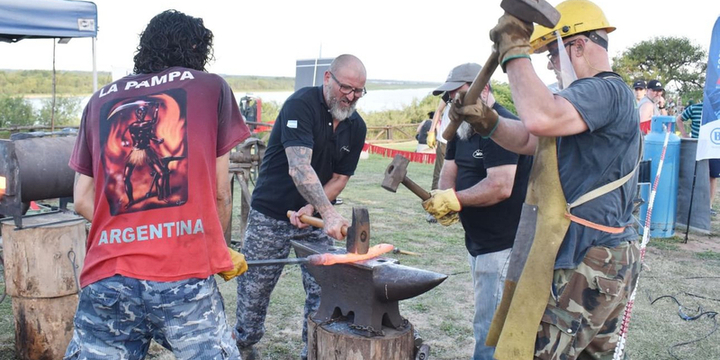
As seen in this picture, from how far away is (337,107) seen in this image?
3.92 meters

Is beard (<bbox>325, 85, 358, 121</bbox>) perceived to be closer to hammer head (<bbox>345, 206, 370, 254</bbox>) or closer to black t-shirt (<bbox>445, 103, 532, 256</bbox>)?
black t-shirt (<bbox>445, 103, 532, 256</bbox>)

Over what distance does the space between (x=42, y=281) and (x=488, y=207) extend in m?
2.87

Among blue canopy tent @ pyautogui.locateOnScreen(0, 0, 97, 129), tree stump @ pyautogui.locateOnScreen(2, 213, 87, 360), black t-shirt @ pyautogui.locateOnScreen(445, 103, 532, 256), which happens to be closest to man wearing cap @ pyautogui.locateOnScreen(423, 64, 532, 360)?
black t-shirt @ pyautogui.locateOnScreen(445, 103, 532, 256)

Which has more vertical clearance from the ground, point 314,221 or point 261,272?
point 314,221

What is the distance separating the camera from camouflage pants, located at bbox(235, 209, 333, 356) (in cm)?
408

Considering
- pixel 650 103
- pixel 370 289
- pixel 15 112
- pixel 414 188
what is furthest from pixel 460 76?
pixel 15 112

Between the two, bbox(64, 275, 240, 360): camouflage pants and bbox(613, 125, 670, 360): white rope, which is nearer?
bbox(64, 275, 240, 360): camouflage pants

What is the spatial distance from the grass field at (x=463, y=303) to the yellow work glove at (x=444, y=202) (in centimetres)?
154

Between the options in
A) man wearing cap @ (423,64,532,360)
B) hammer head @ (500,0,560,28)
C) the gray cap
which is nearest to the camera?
hammer head @ (500,0,560,28)

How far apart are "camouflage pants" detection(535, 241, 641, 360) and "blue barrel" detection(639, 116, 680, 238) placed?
627 centimetres

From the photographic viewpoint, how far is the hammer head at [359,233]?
3244mm

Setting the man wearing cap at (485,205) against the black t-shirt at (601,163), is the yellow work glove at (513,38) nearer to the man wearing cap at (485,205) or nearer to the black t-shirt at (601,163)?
the black t-shirt at (601,163)

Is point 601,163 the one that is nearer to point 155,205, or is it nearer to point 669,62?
point 155,205

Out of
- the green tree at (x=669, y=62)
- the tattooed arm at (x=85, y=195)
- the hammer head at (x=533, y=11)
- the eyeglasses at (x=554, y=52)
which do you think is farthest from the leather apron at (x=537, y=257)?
the green tree at (x=669, y=62)
